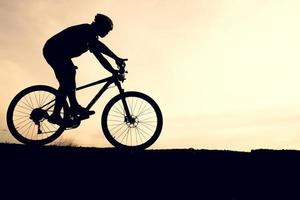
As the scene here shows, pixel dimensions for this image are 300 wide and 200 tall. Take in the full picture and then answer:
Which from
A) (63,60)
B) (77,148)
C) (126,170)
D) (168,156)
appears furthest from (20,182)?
(63,60)

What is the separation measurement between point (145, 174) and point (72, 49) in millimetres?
2804

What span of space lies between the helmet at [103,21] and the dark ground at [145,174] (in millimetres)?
2358

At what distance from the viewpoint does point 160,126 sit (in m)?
6.69

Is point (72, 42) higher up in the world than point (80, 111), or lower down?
higher up

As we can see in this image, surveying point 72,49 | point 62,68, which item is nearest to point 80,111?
point 62,68

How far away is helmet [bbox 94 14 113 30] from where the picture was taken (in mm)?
6570

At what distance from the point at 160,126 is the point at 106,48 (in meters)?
1.67

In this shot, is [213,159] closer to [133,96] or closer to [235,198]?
[235,198]

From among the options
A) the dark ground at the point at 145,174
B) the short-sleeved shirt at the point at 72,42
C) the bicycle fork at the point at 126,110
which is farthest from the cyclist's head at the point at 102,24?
the dark ground at the point at 145,174

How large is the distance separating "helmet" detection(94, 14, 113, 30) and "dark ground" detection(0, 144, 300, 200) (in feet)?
7.74

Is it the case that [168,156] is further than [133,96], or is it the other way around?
[133,96]

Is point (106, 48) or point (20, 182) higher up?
point (106, 48)

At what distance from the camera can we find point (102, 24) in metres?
6.58

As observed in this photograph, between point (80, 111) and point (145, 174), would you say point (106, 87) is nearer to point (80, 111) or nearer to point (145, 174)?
point (80, 111)
